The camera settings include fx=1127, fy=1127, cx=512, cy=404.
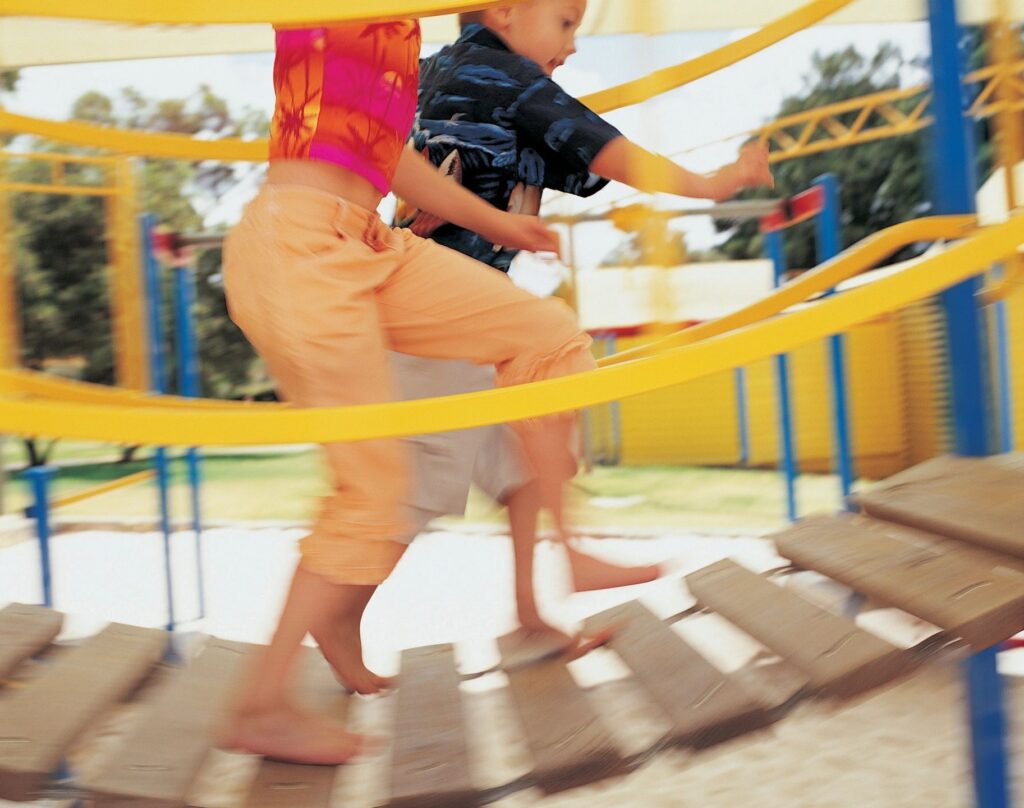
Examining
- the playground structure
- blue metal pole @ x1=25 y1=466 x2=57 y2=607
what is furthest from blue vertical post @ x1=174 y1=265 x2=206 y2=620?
the playground structure

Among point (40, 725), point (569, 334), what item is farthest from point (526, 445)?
point (40, 725)

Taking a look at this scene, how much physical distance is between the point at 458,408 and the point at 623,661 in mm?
746

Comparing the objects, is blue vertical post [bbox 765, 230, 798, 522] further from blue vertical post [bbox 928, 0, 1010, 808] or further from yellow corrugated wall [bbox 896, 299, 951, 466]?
yellow corrugated wall [bbox 896, 299, 951, 466]

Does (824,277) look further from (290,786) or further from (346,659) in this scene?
(290,786)

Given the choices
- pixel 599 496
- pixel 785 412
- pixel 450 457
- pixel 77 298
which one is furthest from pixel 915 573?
pixel 77 298

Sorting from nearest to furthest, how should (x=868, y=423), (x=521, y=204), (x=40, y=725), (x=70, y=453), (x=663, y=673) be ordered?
(x=40, y=725)
(x=663, y=673)
(x=521, y=204)
(x=868, y=423)
(x=70, y=453)

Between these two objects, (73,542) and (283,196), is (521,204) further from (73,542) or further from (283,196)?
(73,542)

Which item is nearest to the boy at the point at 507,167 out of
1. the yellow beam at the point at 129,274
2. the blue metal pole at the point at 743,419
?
the yellow beam at the point at 129,274

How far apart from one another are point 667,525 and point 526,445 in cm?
414

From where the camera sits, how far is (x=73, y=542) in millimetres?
5887

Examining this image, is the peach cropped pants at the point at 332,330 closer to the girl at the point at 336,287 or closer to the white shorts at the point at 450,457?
the girl at the point at 336,287

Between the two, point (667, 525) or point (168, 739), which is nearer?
point (168, 739)

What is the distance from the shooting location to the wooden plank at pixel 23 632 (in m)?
1.75

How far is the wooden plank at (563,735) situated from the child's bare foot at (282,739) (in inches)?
9.2
